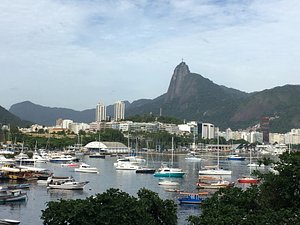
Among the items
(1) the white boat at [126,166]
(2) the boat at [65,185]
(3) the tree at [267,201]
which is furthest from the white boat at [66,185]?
(3) the tree at [267,201]

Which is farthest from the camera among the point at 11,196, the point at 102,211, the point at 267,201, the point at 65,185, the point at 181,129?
the point at 181,129

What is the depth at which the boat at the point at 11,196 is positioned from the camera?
26.1 metres

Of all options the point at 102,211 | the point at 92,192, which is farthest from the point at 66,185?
the point at 102,211

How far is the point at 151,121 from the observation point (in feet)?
493

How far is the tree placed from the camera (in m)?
8.97

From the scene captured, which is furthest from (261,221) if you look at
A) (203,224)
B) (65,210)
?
(65,210)

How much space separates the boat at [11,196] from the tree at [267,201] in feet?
58.2

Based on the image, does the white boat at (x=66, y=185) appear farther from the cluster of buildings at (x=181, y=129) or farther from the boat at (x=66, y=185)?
the cluster of buildings at (x=181, y=129)

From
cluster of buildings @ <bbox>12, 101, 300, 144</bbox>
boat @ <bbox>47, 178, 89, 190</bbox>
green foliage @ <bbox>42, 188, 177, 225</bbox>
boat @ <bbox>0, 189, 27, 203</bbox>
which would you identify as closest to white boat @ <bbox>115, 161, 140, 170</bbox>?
boat @ <bbox>47, 178, 89, 190</bbox>

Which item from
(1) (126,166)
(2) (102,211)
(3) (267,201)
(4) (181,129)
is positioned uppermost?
(4) (181,129)

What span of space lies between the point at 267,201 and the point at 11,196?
1895 centimetres

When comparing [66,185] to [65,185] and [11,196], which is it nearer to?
[65,185]

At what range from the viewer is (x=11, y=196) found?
26203 mm

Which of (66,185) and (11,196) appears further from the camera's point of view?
(66,185)
